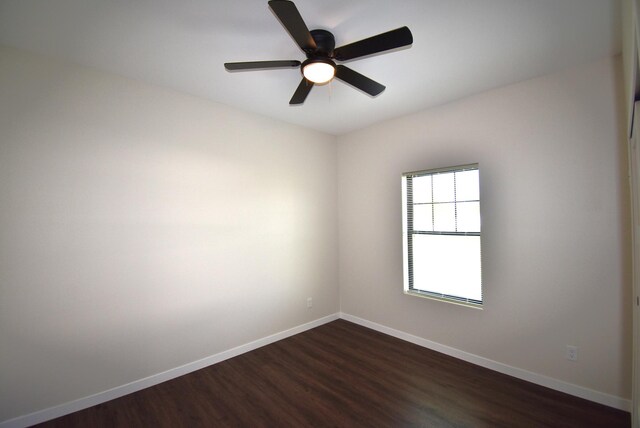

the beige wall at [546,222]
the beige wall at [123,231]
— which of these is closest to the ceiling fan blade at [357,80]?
the beige wall at [546,222]

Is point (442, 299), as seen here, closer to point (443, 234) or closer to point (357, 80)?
point (443, 234)

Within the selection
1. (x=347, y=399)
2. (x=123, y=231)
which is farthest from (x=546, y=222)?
(x=123, y=231)

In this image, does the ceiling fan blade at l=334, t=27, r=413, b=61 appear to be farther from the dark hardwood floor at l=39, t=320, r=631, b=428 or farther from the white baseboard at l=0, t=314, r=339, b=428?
the white baseboard at l=0, t=314, r=339, b=428

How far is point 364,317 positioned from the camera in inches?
151

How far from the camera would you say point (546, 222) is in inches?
94.0

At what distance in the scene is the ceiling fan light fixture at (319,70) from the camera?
5.55 feet

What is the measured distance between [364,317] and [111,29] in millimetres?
3993

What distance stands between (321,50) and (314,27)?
25 centimetres

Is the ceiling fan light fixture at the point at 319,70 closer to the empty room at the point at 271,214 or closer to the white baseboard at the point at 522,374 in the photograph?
the empty room at the point at 271,214

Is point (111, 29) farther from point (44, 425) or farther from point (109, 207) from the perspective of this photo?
point (44, 425)

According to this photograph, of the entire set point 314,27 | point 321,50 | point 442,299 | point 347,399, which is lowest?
point 347,399

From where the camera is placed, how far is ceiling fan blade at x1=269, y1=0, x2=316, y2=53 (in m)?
1.26

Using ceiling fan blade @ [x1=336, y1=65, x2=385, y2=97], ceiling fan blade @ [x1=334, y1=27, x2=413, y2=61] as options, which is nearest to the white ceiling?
ceiling fan blade @ [x1=336, y1=65, x2=385, y2=97]

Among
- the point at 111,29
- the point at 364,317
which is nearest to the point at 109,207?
the point at 111,29
